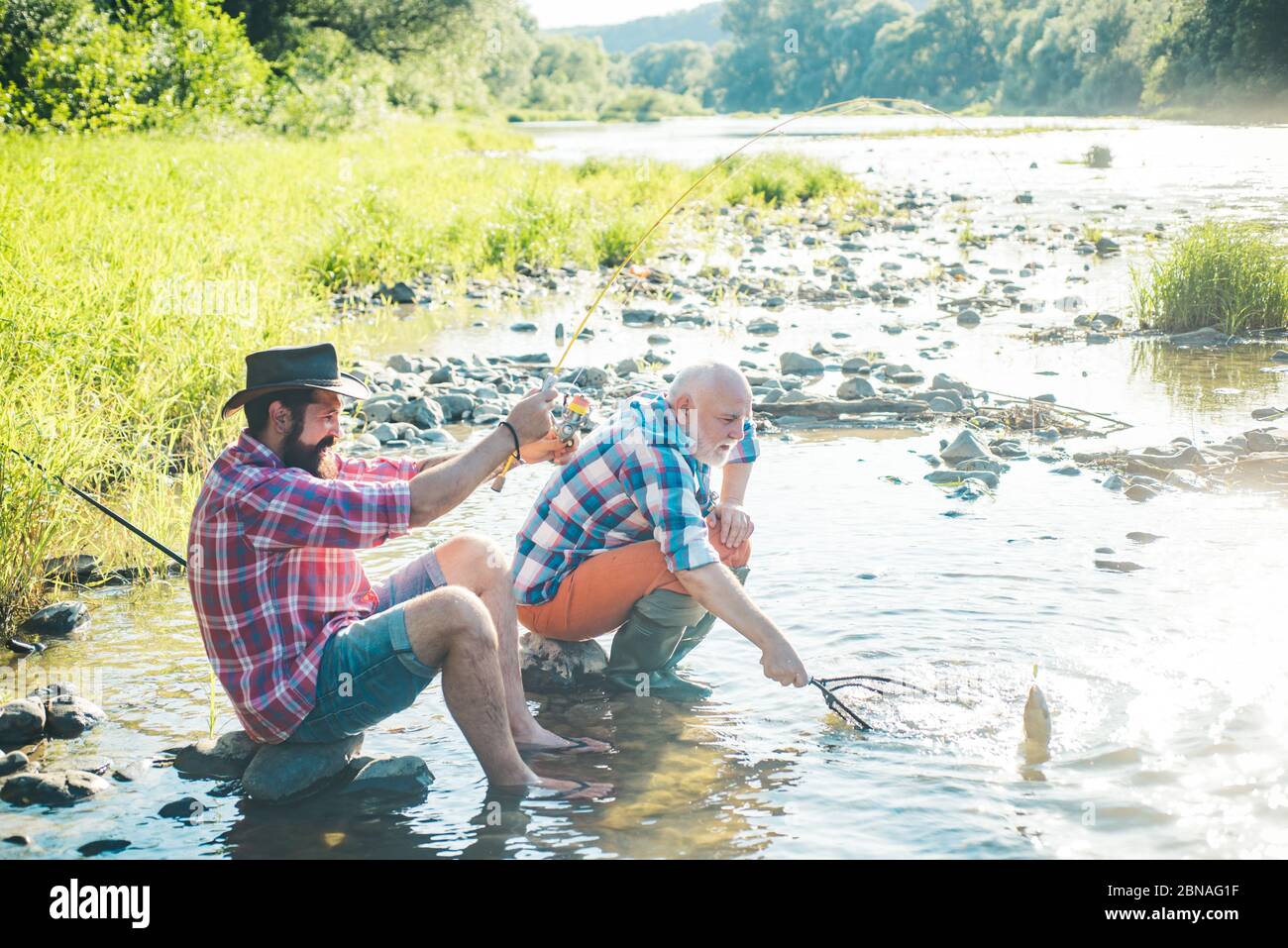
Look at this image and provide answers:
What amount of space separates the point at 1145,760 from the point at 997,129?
32340mm

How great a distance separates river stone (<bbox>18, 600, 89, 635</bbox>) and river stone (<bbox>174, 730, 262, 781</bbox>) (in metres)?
1.31

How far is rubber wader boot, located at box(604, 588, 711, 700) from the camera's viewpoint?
4012mm

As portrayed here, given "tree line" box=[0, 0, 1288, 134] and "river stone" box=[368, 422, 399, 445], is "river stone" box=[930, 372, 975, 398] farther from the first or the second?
"river stone" box=[368, 422, 399, 445]

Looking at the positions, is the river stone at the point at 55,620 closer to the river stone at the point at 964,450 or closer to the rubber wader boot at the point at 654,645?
the rubber wader boot at the point at 654,645

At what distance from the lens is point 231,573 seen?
10.4 ft

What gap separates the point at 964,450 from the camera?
7.00 meters

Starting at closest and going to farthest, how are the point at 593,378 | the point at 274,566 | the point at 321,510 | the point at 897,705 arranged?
1. the point at 321,510
2. the point at 274,566
3. the point at 897,705
4. the point at 593,378

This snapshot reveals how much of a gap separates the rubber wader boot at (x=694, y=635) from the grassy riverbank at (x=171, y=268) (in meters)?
2.44

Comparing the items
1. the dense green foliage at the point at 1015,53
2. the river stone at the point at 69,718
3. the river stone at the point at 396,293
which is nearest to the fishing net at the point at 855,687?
the river stone at the point at 69,718

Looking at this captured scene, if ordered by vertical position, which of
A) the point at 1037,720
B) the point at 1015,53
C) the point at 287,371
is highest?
the point at 1015,53

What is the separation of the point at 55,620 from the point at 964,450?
4580 millimetres

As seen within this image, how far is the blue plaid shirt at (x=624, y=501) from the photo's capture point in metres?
3.73

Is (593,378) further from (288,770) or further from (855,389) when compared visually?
(288,770)

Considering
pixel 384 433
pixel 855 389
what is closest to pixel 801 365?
pixel 855 389
